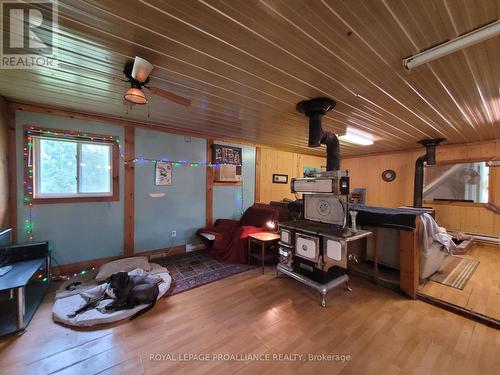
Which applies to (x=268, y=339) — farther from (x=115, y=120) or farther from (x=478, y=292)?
(x=115, y=120)

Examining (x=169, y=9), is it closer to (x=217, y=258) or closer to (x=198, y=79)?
(x=198, y=79)

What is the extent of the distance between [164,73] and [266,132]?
2.38 m

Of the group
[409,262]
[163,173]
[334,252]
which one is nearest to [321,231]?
[334,252]

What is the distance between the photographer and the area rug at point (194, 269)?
2.75 m

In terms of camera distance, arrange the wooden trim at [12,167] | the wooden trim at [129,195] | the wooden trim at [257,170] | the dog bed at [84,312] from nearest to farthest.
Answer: the dog bed at [84,312], the wooden trim at [12,167], the wooden trim at [129,195], the wooden trim at [257,170]

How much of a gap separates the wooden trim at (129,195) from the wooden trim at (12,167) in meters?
1.23

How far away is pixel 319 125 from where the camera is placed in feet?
8.70

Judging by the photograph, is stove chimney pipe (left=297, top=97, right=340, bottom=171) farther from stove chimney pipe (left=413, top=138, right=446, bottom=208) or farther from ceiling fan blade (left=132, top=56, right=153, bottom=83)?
stove chimney pipe (left=413, top=138, right=446, bottom=208)

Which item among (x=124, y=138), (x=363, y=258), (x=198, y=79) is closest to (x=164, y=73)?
(x=198, y=79)

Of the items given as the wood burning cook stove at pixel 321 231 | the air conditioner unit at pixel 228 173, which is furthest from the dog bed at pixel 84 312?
the air conditioner unit at pixel 228 173

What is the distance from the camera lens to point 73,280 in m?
2.74

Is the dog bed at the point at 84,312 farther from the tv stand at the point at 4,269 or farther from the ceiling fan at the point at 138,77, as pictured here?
the ceiling fan at the point at 138,77

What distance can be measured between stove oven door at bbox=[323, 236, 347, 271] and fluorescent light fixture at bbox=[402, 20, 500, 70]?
→ 1.67 m

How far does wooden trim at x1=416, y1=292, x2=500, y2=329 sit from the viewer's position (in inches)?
77.2
